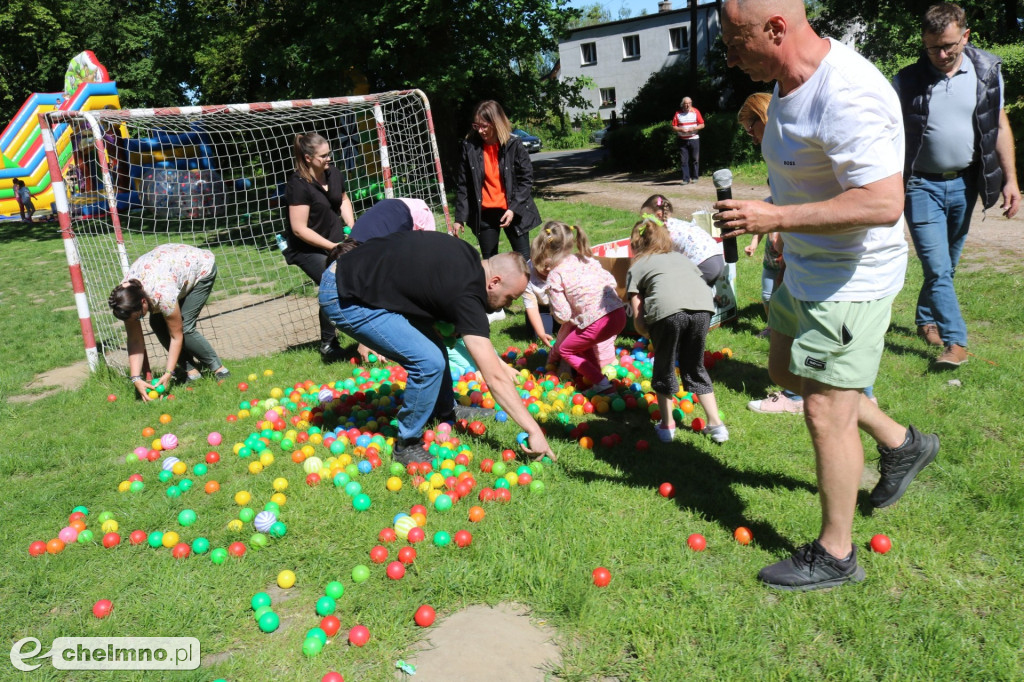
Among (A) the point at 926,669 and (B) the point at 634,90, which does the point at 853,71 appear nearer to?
(A) the point at 926,669

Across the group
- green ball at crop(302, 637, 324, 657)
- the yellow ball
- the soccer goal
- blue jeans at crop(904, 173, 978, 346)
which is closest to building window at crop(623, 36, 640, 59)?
the soccer goal

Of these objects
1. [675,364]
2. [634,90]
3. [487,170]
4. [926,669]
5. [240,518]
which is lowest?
[926,669]

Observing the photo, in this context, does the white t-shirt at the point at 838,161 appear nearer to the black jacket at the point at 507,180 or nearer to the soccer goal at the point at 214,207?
the black jacket at the point at 507,180

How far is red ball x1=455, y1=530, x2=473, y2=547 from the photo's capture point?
12.0 ft

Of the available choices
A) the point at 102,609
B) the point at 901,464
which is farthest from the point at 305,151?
the point at 901,464

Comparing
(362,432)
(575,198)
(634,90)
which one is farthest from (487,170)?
(634,90)

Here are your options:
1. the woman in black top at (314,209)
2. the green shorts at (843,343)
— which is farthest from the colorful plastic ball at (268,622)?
the woman in black top at (314,209)

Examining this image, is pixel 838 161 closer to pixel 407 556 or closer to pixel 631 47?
pixel 407 556

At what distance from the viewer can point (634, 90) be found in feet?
146

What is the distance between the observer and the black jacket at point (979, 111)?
4867 millimetres

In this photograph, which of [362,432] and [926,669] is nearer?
[926,669]

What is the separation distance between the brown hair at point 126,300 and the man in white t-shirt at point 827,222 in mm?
4493

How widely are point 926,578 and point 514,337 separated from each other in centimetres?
436

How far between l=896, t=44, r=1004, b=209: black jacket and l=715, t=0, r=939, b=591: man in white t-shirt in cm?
264
